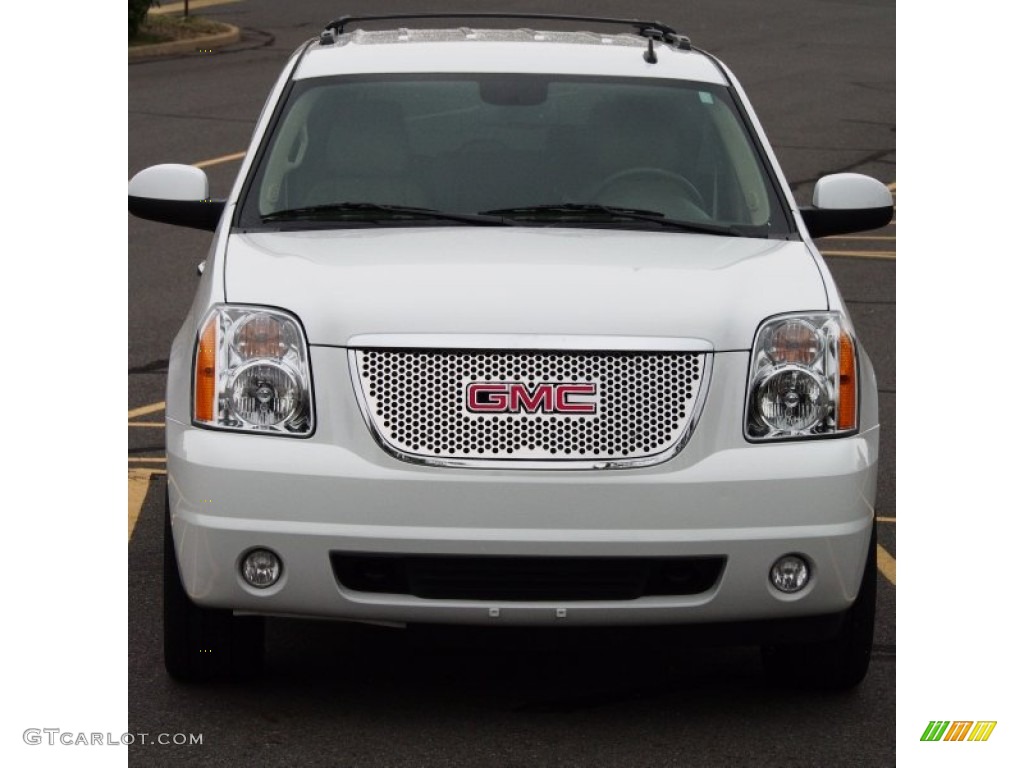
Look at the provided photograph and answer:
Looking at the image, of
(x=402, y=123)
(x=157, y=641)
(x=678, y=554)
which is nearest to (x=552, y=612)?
(x=678, y=554)

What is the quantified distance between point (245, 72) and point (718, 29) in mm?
9180

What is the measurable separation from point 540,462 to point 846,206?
201 cm

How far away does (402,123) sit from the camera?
6.54 meters

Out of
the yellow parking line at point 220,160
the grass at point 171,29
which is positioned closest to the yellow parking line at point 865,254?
the yellow parking line at point 220,160

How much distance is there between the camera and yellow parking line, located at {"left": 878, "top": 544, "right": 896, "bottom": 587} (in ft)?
22.6

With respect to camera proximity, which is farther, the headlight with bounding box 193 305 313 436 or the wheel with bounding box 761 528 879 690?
the wheel with bounding box 761 528 879 690

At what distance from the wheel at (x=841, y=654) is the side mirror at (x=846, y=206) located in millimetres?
1392

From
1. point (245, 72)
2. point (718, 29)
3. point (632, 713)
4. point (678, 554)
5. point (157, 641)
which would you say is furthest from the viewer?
point (718, 29)

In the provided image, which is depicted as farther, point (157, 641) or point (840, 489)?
point (157, 641)

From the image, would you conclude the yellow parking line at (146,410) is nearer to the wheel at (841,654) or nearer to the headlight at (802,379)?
the wheel at (841,654)

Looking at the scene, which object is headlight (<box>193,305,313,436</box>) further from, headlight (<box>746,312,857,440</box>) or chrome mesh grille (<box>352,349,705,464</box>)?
headlight (<box>746,312,857,440</box>)

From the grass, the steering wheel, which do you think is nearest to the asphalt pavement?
the steering wheel

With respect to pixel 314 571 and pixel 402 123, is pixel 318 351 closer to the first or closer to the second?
pixel 314 571

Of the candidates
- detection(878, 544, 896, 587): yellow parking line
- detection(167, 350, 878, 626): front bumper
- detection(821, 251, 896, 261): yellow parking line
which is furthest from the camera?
detection(821, 251, 896, 261): yellow parking line
